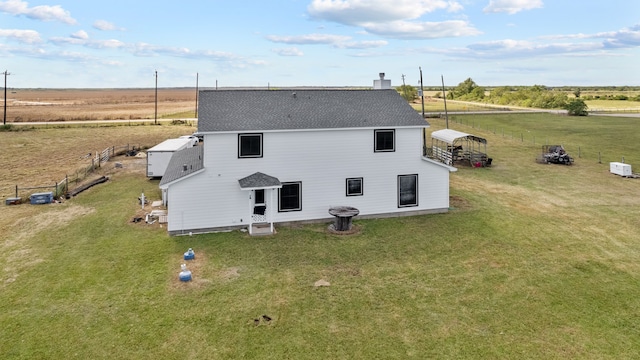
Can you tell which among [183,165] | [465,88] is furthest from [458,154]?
[465,88]

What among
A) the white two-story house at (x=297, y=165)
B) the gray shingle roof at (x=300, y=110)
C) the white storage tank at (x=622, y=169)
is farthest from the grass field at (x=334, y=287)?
the white storage tank at (x=622, y=169)

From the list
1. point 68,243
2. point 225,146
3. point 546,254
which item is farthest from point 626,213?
point 68,243

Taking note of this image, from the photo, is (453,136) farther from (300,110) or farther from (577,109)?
(577,109)

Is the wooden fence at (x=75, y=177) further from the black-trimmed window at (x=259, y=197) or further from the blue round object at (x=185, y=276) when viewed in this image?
the blue round object at (x=185, y=276)

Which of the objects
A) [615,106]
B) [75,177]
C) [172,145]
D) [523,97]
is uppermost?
[523,97]

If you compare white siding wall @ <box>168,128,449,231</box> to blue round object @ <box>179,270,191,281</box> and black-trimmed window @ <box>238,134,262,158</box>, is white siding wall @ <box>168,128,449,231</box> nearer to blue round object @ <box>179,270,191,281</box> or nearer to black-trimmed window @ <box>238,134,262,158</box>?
black-trimmed window @ <box>238,134,262,158</box>

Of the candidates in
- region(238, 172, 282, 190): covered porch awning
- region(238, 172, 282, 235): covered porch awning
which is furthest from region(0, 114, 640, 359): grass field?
region(238, 172, 282, 190): covered porch awning
